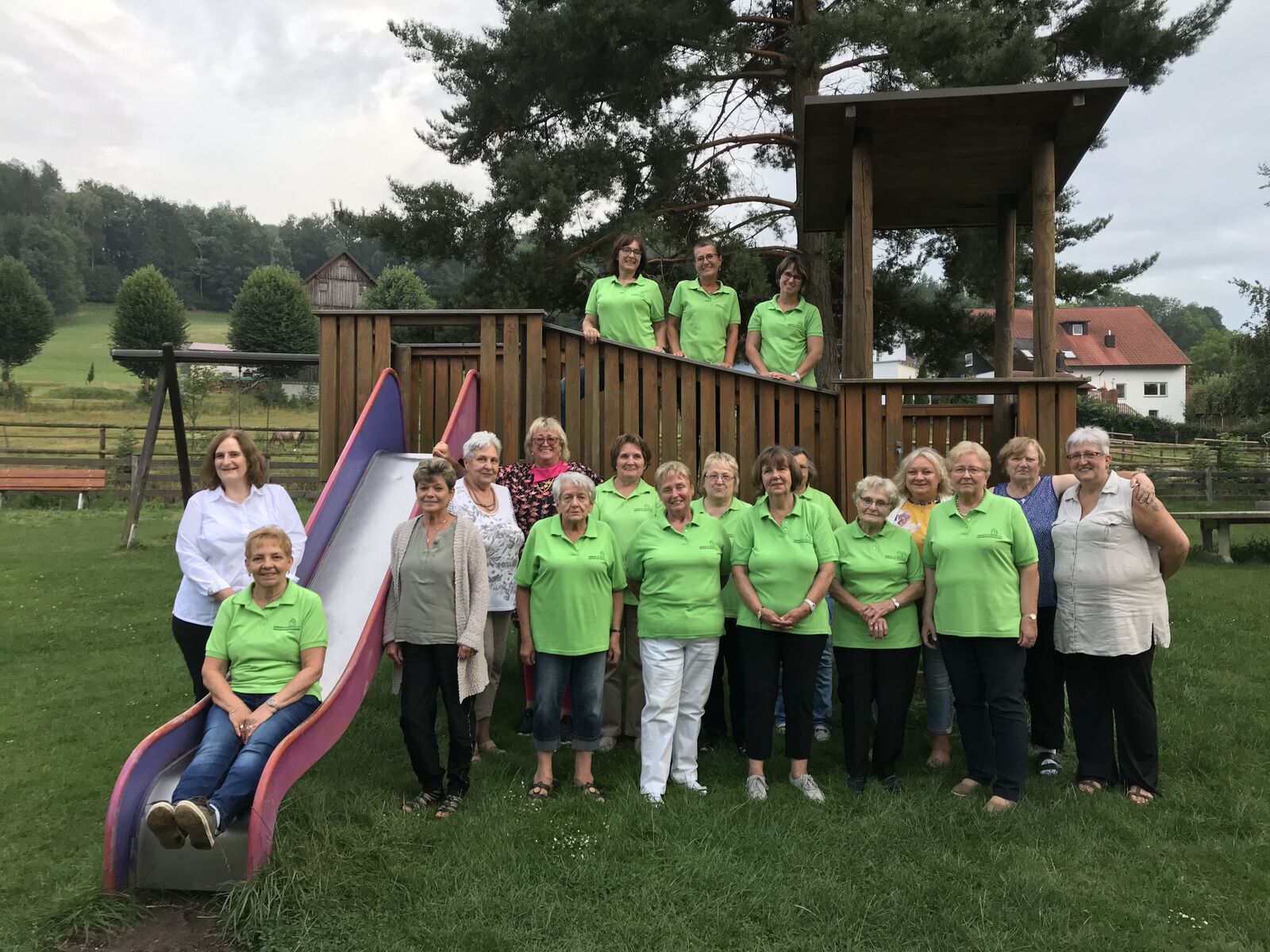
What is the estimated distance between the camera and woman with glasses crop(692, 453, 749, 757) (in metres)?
4.51

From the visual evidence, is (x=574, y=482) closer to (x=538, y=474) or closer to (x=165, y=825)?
(x=538, y=474)

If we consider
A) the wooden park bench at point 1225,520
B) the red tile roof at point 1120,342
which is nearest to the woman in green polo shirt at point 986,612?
the wooden park bench at point 1225,520

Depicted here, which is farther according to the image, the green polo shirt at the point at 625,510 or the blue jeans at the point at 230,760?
the green polo shirt at the point at 625,510

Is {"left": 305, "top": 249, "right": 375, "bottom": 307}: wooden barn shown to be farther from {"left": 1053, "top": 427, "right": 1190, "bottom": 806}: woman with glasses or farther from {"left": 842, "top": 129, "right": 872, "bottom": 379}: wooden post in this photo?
{"left": 1053, "top": 427, "right": 1190, "bottom": 806}: woman with glasses

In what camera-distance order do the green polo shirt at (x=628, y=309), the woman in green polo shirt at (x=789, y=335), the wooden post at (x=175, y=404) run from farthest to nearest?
the wooden post at (x=175, y=404)
the green polo shirt at (x=628, y=309)
the woman in green polo shirt at (x=789, y=335)

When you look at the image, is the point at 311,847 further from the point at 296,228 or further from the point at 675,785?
the point at 296,228

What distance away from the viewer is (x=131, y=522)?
13125mm

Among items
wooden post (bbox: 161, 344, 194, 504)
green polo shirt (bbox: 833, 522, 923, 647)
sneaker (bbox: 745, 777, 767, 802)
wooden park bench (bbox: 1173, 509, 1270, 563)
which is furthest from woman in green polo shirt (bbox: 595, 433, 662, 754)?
wooden park bench (bbox: 1173, 509, 1270, 563)

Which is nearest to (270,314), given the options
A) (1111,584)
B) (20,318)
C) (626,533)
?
(20,318)

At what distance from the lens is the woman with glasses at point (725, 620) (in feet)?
14.8

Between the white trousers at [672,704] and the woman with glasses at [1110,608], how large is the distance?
1.79 meters

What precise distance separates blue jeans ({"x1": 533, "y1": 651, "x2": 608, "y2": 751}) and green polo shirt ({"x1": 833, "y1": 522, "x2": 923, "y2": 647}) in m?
1.23

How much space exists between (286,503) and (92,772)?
199 centimetres

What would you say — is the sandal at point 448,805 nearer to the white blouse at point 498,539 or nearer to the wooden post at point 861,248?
the white blouse at point 498,539
